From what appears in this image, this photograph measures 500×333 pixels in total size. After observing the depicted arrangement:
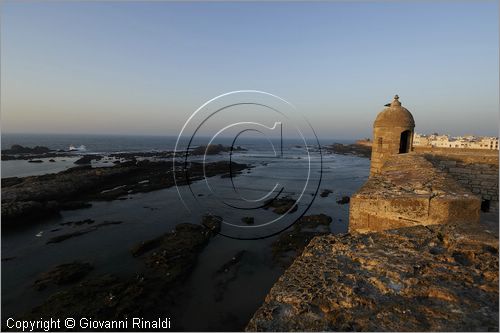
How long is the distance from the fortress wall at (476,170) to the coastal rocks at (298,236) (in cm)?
732

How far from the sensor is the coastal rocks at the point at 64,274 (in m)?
10.2

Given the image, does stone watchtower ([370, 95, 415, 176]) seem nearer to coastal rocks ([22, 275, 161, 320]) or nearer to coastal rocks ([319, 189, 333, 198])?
coastal rocks ([22, 275, 161, 320])

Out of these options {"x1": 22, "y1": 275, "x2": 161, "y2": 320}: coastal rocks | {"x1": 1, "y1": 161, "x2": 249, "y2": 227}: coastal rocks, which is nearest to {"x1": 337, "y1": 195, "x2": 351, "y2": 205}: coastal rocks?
{"x1": 1, "y1": 161, "x2": 249, "y2": 227}: coastal rocks

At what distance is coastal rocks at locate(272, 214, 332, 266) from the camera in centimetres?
1282

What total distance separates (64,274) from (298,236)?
11.3 meters

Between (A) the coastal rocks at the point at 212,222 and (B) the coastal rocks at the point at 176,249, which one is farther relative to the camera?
(A) the coastal rocks at the point at 212,222

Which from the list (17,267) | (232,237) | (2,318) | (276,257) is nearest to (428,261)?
(276,257)

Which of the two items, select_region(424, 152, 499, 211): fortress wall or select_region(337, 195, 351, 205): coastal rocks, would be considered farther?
select_region(337, 195, 351, 205): coastal rocks

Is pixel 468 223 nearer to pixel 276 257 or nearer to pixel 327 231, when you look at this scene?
pixel 276 257

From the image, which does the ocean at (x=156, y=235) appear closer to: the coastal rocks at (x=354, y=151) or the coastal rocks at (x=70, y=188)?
the coastal rocks at (x=70, y=188)

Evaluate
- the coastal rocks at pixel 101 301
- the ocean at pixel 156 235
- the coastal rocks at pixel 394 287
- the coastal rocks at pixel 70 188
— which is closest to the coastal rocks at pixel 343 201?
the ocean at pixel 156 235

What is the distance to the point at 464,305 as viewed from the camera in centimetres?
184

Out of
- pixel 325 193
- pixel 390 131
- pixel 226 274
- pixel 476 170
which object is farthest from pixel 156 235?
pixel 325 193

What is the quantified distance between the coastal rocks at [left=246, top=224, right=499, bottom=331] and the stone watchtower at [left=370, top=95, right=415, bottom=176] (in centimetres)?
974
